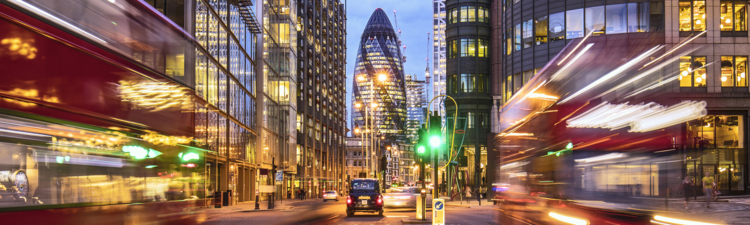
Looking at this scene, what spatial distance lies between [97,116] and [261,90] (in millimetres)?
55124

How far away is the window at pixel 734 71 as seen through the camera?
34.8 m

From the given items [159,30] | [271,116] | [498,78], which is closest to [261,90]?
[271,116]

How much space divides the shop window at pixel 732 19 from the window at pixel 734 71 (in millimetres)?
1391

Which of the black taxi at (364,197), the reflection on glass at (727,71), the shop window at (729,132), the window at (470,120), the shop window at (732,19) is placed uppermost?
the shop window at (732,19)

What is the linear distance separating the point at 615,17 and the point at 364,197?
19.8 m

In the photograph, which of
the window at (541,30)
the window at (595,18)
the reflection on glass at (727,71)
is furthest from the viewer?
the window at (541,30)

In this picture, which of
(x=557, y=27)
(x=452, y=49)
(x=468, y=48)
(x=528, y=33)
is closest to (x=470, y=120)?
(x=468, y=48)

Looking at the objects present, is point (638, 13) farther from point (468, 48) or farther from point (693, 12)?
point (468, 48)

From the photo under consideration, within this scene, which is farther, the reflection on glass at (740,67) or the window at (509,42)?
the window at (509,42)

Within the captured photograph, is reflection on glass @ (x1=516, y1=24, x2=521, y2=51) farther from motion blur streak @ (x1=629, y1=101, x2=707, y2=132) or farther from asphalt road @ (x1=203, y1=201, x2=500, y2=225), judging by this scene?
motion blur streak @ (x1=629, y1=101, x2=707, y2=132)

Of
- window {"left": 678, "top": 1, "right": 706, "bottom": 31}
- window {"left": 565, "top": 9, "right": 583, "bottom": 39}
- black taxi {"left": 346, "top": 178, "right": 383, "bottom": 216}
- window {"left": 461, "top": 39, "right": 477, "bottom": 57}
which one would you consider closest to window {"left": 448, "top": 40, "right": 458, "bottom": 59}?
window {"left": 461, "top": 39, "right": 477, "bottom": 57}

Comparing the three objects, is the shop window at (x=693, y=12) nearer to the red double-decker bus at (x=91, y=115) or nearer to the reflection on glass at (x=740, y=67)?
the reflection on glass at (x=740, y=67)

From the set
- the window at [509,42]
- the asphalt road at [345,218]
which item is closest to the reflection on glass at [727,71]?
the window at [509,42]

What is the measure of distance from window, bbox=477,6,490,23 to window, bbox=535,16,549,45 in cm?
2044
